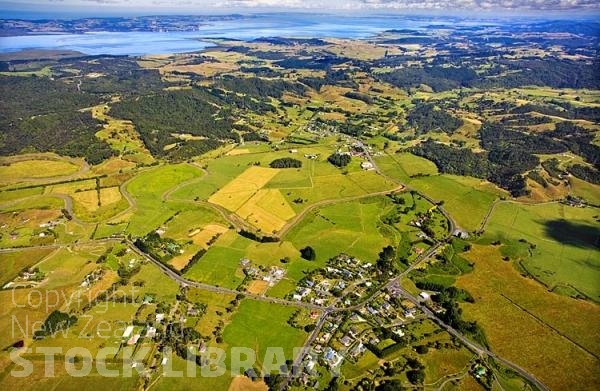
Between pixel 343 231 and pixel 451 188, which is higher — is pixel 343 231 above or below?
above

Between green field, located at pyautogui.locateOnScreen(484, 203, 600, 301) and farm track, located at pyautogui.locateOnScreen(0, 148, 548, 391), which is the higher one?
farm track, located at pyautogui.locateOnScreen(0, 148, 548, 391)

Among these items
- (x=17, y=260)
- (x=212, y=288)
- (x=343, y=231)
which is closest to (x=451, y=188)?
(x=343, y=231)

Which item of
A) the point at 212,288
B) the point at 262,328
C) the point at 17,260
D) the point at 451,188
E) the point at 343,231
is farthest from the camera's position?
the point at 451,188

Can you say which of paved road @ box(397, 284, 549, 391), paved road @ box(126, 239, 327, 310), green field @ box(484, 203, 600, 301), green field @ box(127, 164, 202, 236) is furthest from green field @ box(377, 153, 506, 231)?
green field @ box(127, 164, 202, 236)

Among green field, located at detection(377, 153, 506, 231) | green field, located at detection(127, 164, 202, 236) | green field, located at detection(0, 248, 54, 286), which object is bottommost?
green field, located at detection(377, 153, 506, 231)

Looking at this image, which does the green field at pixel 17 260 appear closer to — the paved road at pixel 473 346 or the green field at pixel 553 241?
the paved road at pixel 473 346

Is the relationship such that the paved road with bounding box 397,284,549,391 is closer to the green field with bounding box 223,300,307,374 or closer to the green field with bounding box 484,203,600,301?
the green field with bounding box 223,300,307,374

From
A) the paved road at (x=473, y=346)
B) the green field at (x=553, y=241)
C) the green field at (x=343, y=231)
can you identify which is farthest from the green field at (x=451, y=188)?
the paved road at (x=473, y=346)

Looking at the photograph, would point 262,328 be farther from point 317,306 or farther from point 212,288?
point 212,288

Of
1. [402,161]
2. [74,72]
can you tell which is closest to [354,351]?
[402,161]

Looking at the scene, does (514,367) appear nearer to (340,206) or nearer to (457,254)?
(457,254)

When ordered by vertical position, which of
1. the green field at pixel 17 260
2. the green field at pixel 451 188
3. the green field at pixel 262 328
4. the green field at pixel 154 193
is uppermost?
the green field at pixel 17 260
